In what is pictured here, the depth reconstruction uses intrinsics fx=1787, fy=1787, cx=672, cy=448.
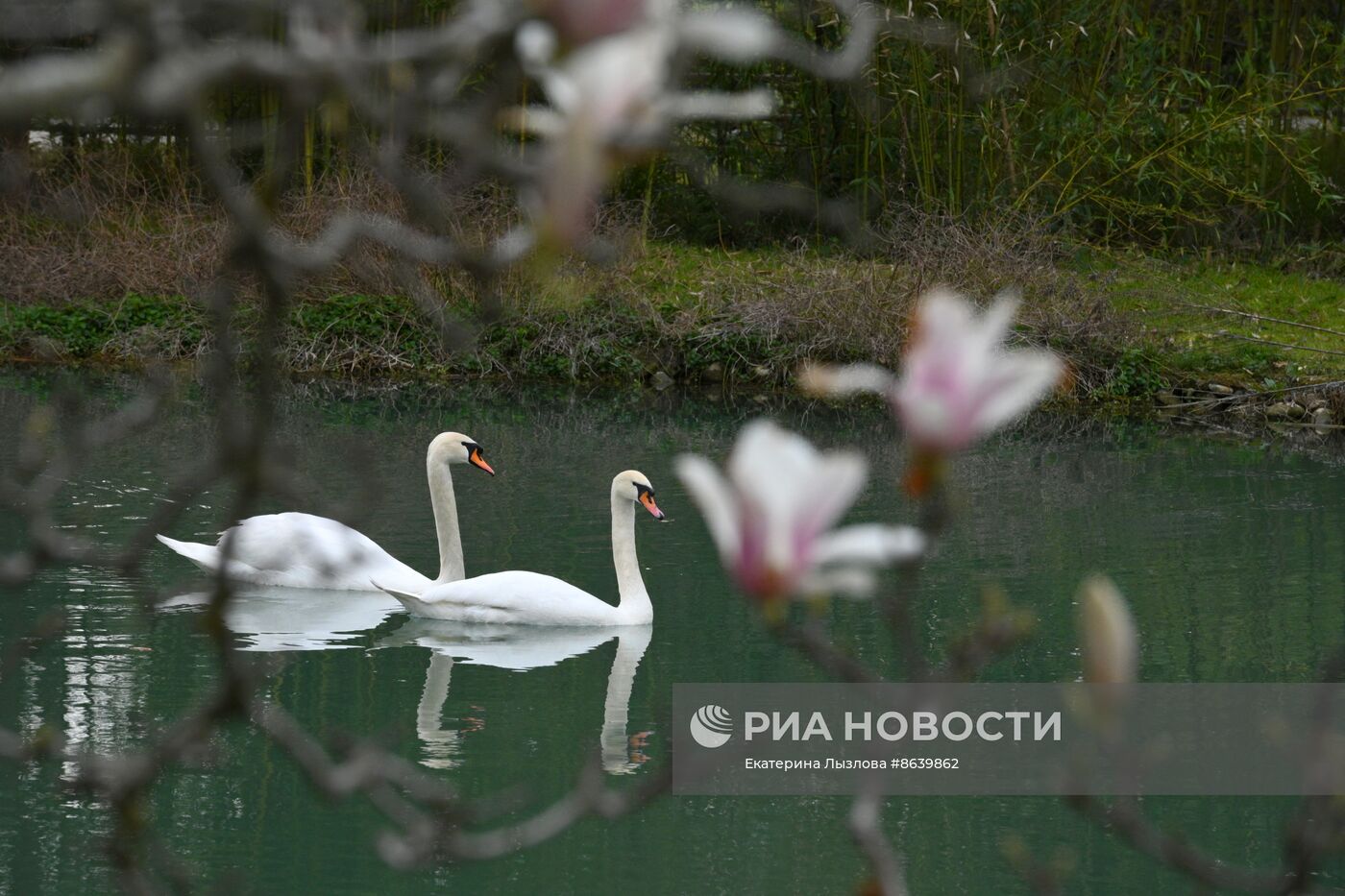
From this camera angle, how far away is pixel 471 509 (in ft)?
28.9

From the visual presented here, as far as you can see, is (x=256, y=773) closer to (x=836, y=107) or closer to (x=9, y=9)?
(x=9, y=9)

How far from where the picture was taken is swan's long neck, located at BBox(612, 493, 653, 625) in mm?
6703

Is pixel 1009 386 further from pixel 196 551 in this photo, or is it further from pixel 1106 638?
pixel 196 551

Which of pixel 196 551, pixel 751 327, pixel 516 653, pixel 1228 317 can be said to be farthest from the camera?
pixel 1228 317

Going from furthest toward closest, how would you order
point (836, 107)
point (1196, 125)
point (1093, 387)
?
1. point (836, 107)
2. point (1196, 125)
3. point (1093, 387)

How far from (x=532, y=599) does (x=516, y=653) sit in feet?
0.75

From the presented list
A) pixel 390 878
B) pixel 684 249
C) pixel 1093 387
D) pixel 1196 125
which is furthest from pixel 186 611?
pixel 1196 125

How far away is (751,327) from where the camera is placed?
1298 centimetres

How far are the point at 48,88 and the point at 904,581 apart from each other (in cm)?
53

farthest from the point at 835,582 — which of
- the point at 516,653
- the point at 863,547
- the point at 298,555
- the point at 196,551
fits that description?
the point at 196,551

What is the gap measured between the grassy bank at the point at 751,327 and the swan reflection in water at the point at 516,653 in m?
6.10

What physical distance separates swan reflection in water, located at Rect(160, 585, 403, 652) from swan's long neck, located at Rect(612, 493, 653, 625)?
952mm

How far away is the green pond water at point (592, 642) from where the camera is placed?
4.45 m

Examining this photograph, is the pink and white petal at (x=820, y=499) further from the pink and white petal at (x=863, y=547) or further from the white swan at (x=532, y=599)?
the white swan at (x=532, y=599)
